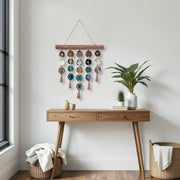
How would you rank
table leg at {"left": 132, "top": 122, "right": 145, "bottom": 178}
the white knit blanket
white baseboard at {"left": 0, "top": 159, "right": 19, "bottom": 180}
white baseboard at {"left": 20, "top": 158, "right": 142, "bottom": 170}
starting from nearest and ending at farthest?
white baseboard at {"left": 0, "top": 159, "right": 19, "bottom": 180}, the white knit blanket, table leg at {"left": 132, "top": 122, "right": 145, "bottom": 178}, white baseboard at {"left": 20, "top": 158, "right": 142, "bottom": 170}

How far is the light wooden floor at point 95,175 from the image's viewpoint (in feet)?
10.4

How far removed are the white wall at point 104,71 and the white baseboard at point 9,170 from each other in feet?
0.44

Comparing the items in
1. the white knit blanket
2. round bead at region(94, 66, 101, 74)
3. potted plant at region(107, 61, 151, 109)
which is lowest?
the white knit blanket

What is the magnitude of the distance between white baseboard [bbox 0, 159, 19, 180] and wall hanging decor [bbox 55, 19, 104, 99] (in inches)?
44.1

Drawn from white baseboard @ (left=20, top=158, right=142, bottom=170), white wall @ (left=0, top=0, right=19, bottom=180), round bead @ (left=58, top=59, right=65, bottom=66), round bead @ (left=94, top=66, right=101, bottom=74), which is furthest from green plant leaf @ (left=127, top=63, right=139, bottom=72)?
white wall @ (left=0, top=0, right=19, bottom=180)

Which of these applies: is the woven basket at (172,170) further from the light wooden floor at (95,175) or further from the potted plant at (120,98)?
the potted plant at (120,98)

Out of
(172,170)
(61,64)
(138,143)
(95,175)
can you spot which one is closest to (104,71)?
(61,64)

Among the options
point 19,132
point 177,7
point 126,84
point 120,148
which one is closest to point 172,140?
point 120,148

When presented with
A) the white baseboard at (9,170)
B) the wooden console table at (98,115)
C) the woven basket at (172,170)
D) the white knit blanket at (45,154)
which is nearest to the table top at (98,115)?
the wooden console table at (98,115)

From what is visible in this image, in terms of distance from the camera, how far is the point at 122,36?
11.6 ft

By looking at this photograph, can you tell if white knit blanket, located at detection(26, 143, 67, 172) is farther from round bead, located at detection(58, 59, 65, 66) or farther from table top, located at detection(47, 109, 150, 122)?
round bead, located at detection(58, 59, 65, 66)

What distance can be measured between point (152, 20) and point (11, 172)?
2.52m

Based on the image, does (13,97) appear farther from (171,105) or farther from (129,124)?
(171,105)

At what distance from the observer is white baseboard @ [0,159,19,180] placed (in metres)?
2.98
